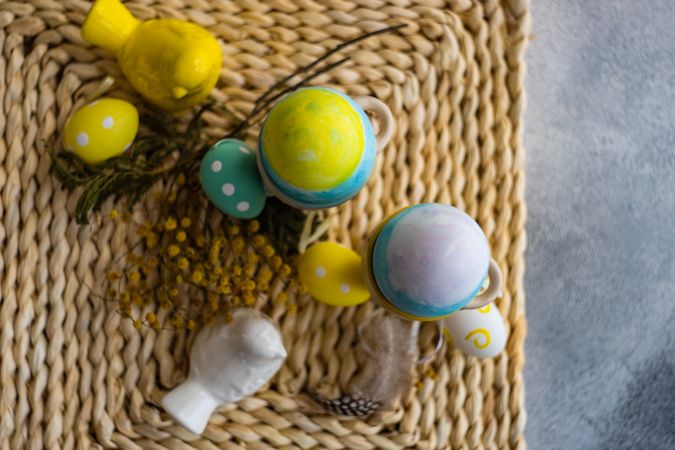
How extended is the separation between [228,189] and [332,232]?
127 millimetres

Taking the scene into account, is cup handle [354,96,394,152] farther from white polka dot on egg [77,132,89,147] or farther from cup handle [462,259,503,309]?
white polka dot on egg [77,132,89,147]

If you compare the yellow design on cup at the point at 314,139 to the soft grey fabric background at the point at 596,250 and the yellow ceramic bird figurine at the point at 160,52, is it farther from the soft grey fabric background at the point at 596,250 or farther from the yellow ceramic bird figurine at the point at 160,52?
the soft grey fabric background at the point at 596,250

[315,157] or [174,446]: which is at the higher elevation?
[315,157]

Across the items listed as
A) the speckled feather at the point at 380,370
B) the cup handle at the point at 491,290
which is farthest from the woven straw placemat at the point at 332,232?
the cup handle at the point at 491,290

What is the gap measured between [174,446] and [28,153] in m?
0.32

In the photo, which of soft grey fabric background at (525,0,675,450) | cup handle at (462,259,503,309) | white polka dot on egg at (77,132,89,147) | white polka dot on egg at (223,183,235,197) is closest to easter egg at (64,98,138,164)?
white polka dot on egg at (77,132,89,147)

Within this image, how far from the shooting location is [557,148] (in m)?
0.86

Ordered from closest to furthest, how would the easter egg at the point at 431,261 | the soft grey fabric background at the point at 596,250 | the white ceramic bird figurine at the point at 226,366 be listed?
the easter egg at the point at 431,261 < the white ceramic bird figurine at the point at 226,366 < the soft grey fabric background at the point at 596,250

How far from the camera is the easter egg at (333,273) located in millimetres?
661

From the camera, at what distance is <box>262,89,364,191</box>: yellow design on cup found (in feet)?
1.80

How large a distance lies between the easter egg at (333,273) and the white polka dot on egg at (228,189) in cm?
10

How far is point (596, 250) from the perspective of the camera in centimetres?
86

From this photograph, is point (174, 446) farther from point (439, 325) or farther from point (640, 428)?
point (640, 428)

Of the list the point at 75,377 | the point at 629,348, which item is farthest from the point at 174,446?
the point at 629,348
